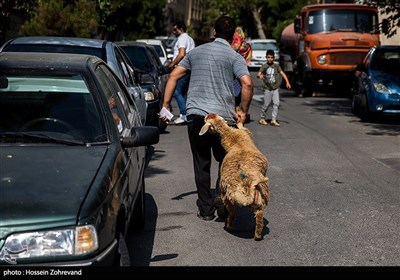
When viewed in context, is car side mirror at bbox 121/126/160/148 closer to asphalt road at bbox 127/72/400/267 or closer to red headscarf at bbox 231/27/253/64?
asphalt road at bbox 127/72/400/267

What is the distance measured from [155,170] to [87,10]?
21.2m

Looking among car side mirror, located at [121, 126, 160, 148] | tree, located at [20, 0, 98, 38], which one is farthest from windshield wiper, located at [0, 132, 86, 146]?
tree, located at [20, 0, 98, 38]

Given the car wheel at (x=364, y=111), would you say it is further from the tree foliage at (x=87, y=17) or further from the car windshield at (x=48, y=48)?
the car windshield at (x=48, y=48)

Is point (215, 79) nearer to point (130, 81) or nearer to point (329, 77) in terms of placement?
point (130, 81)

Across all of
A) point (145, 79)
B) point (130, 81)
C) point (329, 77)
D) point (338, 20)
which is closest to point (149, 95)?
point (145, 79)

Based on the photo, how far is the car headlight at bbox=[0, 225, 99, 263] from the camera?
13.6 ft

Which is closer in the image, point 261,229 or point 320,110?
point 261,229

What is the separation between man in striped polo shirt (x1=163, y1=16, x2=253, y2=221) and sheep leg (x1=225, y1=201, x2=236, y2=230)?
49 cm

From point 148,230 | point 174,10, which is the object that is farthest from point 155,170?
point 174,10

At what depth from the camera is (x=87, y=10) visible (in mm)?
31156

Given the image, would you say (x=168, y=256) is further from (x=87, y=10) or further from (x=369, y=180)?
(x=87, y=10)

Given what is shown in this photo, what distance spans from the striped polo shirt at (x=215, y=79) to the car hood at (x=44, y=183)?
226cm

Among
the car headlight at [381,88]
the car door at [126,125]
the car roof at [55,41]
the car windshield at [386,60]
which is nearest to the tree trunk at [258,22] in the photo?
the car windshield at [386,60]

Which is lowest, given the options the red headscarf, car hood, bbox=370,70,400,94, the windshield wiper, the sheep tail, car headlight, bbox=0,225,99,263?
car hood, bbox=370,70,400,94
